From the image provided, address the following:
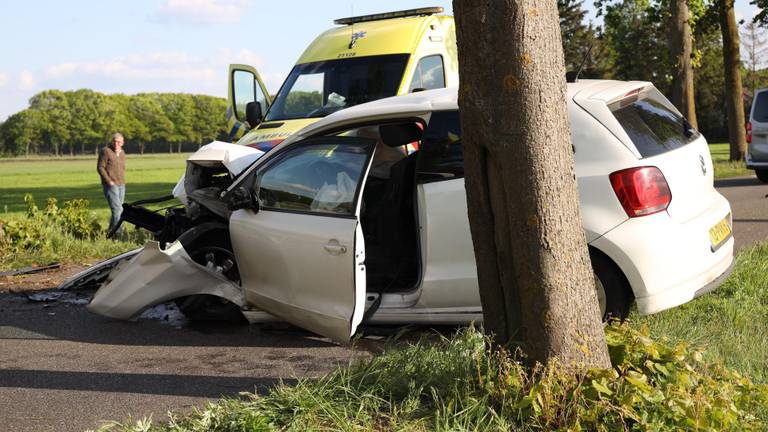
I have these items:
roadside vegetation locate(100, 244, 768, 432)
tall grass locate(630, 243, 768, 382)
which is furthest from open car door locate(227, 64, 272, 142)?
roadside vegetation locate(100, 244, 768, 432)

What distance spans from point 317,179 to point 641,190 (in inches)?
87.9

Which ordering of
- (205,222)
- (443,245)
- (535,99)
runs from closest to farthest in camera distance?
(535,99), (443,245), (205,222)

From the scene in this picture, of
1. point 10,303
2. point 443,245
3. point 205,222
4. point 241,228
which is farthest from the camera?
point 10,303

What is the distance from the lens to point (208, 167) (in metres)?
7.85

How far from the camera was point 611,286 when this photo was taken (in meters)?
5.91

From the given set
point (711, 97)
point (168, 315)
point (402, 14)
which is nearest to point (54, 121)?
point (711, 97)

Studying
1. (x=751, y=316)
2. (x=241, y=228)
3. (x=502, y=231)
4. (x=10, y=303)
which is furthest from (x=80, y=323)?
(x=751, y=316)

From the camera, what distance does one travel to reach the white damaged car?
5801 millimetres

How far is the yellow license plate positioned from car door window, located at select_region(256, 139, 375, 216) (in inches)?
93.5

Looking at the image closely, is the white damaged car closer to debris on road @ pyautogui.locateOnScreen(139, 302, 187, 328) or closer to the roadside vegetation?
debris on road @ pyautogui.locateOnScreen(139, 302, 187, 328)

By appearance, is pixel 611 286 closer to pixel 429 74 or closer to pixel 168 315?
pixel 168 315

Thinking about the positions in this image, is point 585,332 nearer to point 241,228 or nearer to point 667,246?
point 667,246

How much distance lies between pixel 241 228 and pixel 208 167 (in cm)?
129

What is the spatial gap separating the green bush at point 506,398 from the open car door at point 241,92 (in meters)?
8.88
